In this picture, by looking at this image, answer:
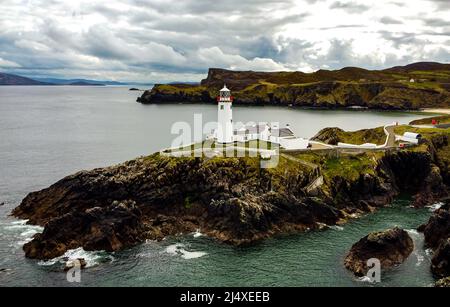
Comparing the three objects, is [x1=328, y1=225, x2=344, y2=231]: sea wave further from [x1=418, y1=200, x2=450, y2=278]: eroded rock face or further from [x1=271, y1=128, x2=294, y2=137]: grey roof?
[x1=271, y1=128, x2=294, y2=137]: grey roof

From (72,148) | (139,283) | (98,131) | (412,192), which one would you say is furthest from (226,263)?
(98,131)

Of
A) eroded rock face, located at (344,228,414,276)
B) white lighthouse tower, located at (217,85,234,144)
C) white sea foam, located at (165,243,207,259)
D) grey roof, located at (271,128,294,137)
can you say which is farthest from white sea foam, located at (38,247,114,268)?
grey roof, located at (271,128,294,137)

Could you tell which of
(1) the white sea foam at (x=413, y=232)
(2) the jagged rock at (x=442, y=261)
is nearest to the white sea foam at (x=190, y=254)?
(2) the jagged rock at (x=442, y=261)

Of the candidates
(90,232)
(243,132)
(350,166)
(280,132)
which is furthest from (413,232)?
(90,232)

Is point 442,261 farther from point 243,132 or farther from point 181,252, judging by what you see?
point 243,132

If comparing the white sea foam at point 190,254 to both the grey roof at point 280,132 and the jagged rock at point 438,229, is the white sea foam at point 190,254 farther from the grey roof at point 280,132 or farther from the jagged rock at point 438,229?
the grey roof at point 280,132

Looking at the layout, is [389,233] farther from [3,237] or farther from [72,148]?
[72,148]
